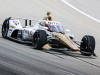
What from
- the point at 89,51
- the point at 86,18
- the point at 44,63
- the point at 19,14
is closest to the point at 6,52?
the point at 44,63

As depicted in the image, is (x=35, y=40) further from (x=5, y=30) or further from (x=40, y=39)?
(x=5, y=30)

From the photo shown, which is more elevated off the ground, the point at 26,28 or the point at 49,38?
the point at 26,28

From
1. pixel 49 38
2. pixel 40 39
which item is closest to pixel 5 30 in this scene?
pixel 49 38

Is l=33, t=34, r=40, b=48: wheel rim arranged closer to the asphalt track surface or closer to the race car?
the race car

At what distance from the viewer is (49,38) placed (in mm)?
15227

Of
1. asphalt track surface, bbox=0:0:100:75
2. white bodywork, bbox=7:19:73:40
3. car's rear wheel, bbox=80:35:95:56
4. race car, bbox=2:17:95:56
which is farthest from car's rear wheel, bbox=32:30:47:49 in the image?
car's rear wheel, bbox=80:35:95:56

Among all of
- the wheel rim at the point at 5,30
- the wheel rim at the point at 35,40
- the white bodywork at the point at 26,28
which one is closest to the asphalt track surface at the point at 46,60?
the wheel rim at the point at 35,40

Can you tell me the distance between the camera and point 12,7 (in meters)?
25.3

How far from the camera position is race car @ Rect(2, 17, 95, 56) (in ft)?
48.3

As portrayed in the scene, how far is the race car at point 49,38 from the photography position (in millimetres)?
14719

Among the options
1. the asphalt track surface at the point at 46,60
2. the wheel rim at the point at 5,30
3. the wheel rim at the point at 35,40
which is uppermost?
the wheel rim at the point at 5,30

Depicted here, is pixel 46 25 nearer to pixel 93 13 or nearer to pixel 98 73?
pixel 98 73

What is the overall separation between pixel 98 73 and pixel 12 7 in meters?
14.5

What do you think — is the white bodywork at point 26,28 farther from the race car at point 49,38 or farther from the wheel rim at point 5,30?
the wheel rim at point 5,30
